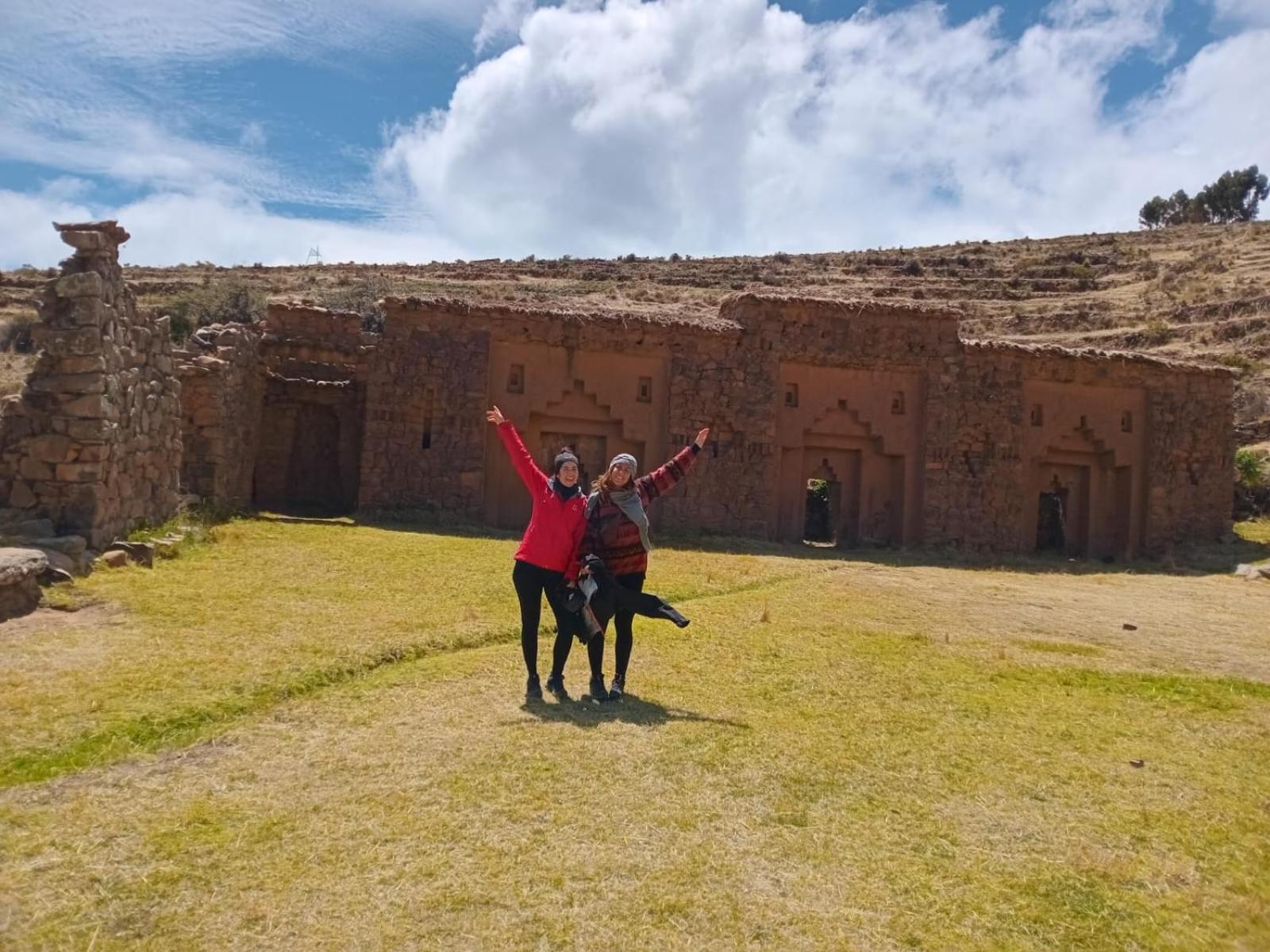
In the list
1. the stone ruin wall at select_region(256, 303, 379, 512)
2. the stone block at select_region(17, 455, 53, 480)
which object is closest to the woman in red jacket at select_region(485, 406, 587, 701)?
the stone block at select_region(17, 455, 53, 480)

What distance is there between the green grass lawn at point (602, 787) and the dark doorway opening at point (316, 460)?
10843 millimetres

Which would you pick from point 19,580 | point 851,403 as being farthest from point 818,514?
point 19,580

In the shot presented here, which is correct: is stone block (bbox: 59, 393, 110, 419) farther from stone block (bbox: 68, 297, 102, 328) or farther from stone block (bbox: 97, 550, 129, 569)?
stone block (bbox: 97, 550, 129, 569)

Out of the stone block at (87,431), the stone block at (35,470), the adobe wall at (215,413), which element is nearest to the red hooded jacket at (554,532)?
the stone block at (87,431)

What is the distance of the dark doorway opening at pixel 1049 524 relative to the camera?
22719 millimetres

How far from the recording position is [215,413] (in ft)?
47.1

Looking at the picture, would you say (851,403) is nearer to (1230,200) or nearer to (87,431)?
(87,431)

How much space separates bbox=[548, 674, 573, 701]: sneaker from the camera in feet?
21.2

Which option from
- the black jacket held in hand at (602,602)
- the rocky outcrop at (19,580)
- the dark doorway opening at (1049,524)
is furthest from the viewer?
the dark doorway opening at (1049,524)

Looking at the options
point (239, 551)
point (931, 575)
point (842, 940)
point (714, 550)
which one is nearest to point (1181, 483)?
point (931, 575)

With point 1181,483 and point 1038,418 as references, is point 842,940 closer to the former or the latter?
point 1038,418

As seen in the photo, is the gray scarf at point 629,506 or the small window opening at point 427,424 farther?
the small window opening at point 427,424

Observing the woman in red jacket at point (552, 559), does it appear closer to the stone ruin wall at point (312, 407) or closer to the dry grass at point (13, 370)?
the dry grass at point (13, 370)

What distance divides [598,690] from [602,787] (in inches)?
63.8
